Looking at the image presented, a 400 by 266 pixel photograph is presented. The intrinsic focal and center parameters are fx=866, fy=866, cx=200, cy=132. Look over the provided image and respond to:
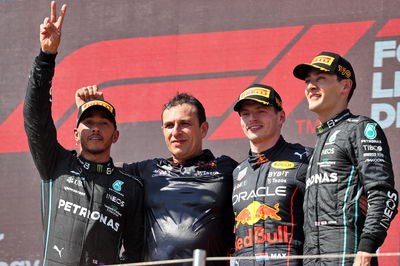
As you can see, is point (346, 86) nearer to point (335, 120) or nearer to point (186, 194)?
point (335, 120)

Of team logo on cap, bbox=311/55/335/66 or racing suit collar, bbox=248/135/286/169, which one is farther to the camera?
racing suit collar, bbox=248/135/286/169

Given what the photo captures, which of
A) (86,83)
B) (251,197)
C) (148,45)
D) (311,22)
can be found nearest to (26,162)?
(86,83)

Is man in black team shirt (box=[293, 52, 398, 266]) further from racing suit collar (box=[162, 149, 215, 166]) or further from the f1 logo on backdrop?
the f1 logo on backdrop

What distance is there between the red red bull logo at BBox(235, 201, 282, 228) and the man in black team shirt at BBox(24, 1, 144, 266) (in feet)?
1.94

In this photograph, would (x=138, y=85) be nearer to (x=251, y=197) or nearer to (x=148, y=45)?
(x=148, y=45)

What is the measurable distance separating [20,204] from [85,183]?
90.3 inches

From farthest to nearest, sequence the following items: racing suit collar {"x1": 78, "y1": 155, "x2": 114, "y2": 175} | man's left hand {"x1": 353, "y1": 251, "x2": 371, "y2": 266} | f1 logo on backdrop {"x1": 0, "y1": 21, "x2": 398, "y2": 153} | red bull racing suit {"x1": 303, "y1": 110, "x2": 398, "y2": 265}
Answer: f1 logo on backdrop {"x1": 0, "y1": 21, "x2": 398, "y2": 153}, racing suit collar {"x1": 78, "y1": 155, "x2": 114, "y2": 175}, red bull racing suit {"x1": 303, "y1": 110, "x2": 398, "y2": 265}, man's left hand {"x1": 353, "y1": 251, "x2": 371, "y2": 266}

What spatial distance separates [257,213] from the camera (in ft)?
12.9

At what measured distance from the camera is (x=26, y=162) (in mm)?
6496

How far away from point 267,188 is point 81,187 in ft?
3.00

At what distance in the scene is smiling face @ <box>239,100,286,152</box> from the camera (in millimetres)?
4125

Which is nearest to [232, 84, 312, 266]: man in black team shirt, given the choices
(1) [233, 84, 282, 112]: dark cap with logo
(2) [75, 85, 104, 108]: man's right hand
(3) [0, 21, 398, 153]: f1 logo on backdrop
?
(1) [233, 84, 282, 112]: dark cap with logo

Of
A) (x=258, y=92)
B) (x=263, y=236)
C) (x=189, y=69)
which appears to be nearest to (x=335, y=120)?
(x=258, y=92)

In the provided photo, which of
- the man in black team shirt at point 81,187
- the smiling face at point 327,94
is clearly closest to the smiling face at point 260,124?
the smiling face at point 327,94
